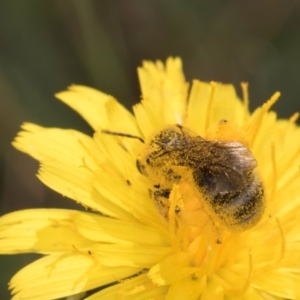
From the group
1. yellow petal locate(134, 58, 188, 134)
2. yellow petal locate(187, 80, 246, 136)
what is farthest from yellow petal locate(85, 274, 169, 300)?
yellow petal locate(187, 80, 246, 136)

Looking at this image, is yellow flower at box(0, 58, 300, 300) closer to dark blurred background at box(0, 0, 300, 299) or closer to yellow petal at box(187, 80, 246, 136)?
yellow petal at box(187, 80, 246, 136)

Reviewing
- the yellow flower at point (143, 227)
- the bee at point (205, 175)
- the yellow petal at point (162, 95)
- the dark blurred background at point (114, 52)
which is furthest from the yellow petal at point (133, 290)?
the dark blurred background at point (114, 52)

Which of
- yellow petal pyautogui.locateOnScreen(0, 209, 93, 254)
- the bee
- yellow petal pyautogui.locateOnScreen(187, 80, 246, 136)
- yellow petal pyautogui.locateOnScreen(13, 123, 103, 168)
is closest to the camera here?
the bee

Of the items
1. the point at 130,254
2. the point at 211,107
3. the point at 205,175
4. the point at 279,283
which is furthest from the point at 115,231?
the point at 211,107

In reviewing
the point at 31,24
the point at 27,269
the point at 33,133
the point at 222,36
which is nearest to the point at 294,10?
the point at 222,36

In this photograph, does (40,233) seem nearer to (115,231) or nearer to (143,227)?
(115,231)

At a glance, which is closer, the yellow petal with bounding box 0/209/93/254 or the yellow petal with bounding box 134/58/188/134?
the yellow petal with bounding box 0/209/93/254
